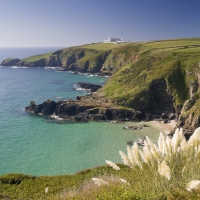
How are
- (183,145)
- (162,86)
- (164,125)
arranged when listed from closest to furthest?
(183,145)
(164,125)
(162,86)

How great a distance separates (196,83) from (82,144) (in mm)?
39391

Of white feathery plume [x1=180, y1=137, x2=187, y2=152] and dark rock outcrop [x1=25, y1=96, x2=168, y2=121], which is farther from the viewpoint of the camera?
dark rock outcrop [x1=25, y1=96, x2=168, y2=121]

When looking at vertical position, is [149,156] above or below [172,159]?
above

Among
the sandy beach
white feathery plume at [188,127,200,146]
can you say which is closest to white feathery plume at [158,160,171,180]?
white feathery plume at [188,127,200,146]

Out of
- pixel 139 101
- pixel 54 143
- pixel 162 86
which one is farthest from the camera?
pixel 162 86

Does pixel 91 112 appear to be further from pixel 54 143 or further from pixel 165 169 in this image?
pixel 165 169

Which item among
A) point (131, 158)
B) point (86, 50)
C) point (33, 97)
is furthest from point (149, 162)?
point (86, 50)

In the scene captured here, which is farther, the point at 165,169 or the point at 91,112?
the point at 91,112

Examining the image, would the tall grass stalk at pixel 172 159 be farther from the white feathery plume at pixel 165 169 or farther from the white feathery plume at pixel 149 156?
the white feathery plume at pixel 165 169

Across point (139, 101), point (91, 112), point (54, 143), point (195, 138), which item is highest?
point (195, 138)

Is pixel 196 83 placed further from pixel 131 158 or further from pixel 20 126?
pixel 131 158

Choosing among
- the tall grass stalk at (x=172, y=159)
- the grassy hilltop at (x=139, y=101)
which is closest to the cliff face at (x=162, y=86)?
the grassy hilltop at (x=139, y=101)

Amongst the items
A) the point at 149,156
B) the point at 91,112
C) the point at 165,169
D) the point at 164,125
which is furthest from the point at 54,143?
the point at 165,169

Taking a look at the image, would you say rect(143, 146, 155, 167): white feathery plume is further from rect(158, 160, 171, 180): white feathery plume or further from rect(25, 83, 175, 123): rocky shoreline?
rect(25, 83, 175, 123): rocky shoreline
